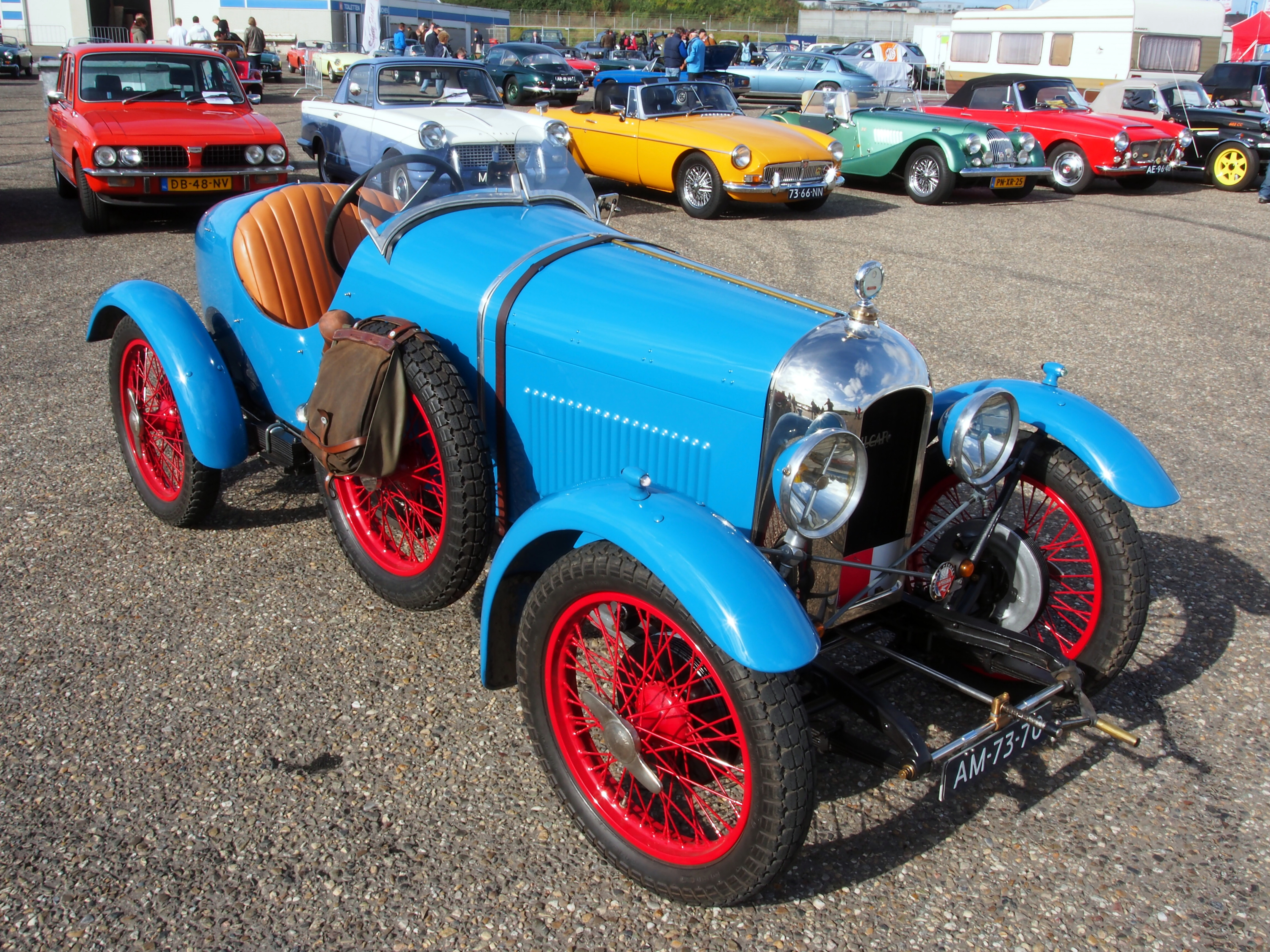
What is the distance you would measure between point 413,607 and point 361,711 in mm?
372

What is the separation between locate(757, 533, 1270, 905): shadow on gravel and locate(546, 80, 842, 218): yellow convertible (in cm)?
742

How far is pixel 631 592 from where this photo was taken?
2152 millimetres

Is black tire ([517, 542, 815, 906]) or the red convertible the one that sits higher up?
the red convertible

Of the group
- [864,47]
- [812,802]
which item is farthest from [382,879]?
[864,47]

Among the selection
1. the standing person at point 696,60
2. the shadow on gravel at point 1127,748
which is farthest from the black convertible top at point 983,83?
the shadow on gravel at point 1127,748

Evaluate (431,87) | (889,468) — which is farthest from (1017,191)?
(889,468)

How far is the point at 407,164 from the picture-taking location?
3.45m

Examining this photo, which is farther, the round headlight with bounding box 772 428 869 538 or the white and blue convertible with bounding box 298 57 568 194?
the white and blue convertible with bounding box 298 57 568 194

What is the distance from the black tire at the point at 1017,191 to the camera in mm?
12727

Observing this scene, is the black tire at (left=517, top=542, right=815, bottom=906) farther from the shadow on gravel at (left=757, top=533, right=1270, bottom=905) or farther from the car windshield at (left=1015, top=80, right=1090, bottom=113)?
the car windshield at (left=1015, top=80, right=1090, bottom=113)

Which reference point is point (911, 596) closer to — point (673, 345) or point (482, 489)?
point (673, 345)

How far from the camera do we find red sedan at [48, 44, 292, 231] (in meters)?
8.71

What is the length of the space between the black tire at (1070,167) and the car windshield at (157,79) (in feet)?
34.7

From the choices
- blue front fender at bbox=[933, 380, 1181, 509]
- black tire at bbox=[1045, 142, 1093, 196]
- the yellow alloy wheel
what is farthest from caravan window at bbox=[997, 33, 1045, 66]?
blue front fender at bbox=[933, 380, 1181, 509]
